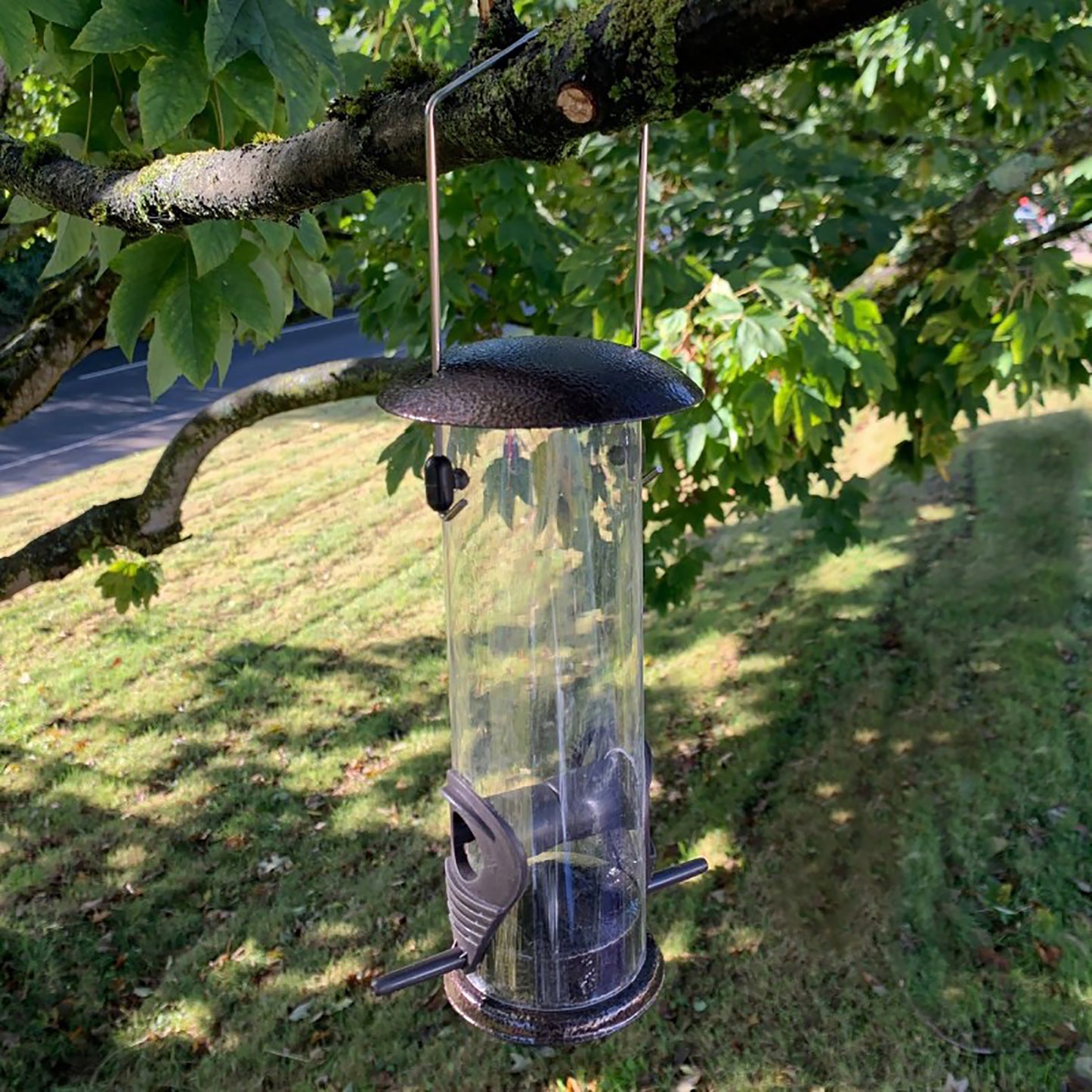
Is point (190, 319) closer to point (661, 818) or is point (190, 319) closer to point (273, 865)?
point (273, 865)

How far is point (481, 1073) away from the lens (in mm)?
4371

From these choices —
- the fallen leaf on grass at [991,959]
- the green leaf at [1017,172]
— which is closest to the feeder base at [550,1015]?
the green leaf at [1017,172]

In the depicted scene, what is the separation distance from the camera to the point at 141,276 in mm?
1608

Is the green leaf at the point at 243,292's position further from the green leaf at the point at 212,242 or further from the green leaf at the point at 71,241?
the green leaf at the point at 71,241

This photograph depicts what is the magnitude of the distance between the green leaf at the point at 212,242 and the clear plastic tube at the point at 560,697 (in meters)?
0.70

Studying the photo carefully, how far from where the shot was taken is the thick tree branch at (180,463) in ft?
14.5

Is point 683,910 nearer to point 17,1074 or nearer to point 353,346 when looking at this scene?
point 17,1074

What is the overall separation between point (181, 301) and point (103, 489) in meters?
10.6

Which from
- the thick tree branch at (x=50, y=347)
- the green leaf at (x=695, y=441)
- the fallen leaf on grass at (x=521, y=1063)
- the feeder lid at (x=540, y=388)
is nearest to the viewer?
the feeder lid at (x=540, y=388)

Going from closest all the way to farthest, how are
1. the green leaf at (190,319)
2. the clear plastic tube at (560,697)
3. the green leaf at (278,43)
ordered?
the green leaf at (278,43), the green leaf at (190,319), the clear plastic tube at (560,697)

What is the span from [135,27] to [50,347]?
2.84 m

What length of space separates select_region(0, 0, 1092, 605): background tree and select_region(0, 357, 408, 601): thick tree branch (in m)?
0.01

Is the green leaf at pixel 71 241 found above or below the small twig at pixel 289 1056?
above

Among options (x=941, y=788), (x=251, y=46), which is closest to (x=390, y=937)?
(x=941, y=788)
